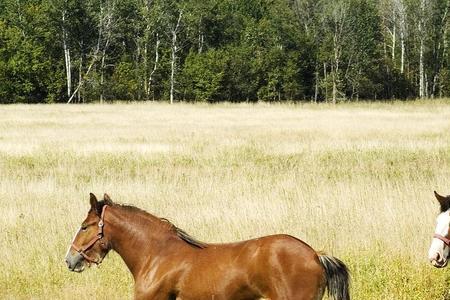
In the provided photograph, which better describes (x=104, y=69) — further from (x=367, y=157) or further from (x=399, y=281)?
(x=399, y=281)

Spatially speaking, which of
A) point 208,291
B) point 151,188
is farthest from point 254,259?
point 151,188

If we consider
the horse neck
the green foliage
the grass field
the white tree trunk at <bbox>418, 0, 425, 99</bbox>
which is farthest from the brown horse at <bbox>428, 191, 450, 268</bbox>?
the white tree trunk at <bbox>418, 0, 425, 99</bbox>

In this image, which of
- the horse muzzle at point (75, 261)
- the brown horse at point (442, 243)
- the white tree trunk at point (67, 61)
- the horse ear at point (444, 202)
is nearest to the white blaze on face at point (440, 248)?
the brown horse at point (442, 243)

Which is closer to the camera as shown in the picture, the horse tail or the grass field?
the horse tail

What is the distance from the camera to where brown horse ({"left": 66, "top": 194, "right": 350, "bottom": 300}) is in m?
4.71

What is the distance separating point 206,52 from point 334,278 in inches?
2668

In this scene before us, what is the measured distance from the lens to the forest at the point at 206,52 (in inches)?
2625

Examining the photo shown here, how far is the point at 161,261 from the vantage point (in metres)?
5.28

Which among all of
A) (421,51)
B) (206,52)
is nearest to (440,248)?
(206,52)

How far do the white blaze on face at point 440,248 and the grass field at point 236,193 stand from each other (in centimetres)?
136

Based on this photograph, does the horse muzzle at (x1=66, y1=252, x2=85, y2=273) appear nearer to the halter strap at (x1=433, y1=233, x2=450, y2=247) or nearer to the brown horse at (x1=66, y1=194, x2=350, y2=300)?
the brown horse at (x1=66, y1=194, x2=350, y2=300)

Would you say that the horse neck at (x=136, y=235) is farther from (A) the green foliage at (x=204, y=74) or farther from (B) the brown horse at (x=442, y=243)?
(A) the green foliage at (x=204, y=74)

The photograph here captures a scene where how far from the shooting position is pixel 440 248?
5.99 meters

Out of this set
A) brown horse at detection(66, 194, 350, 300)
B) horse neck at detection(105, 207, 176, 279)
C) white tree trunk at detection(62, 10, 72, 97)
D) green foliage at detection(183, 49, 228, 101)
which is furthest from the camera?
green foliage at detection(183, 49, 228, 101)
